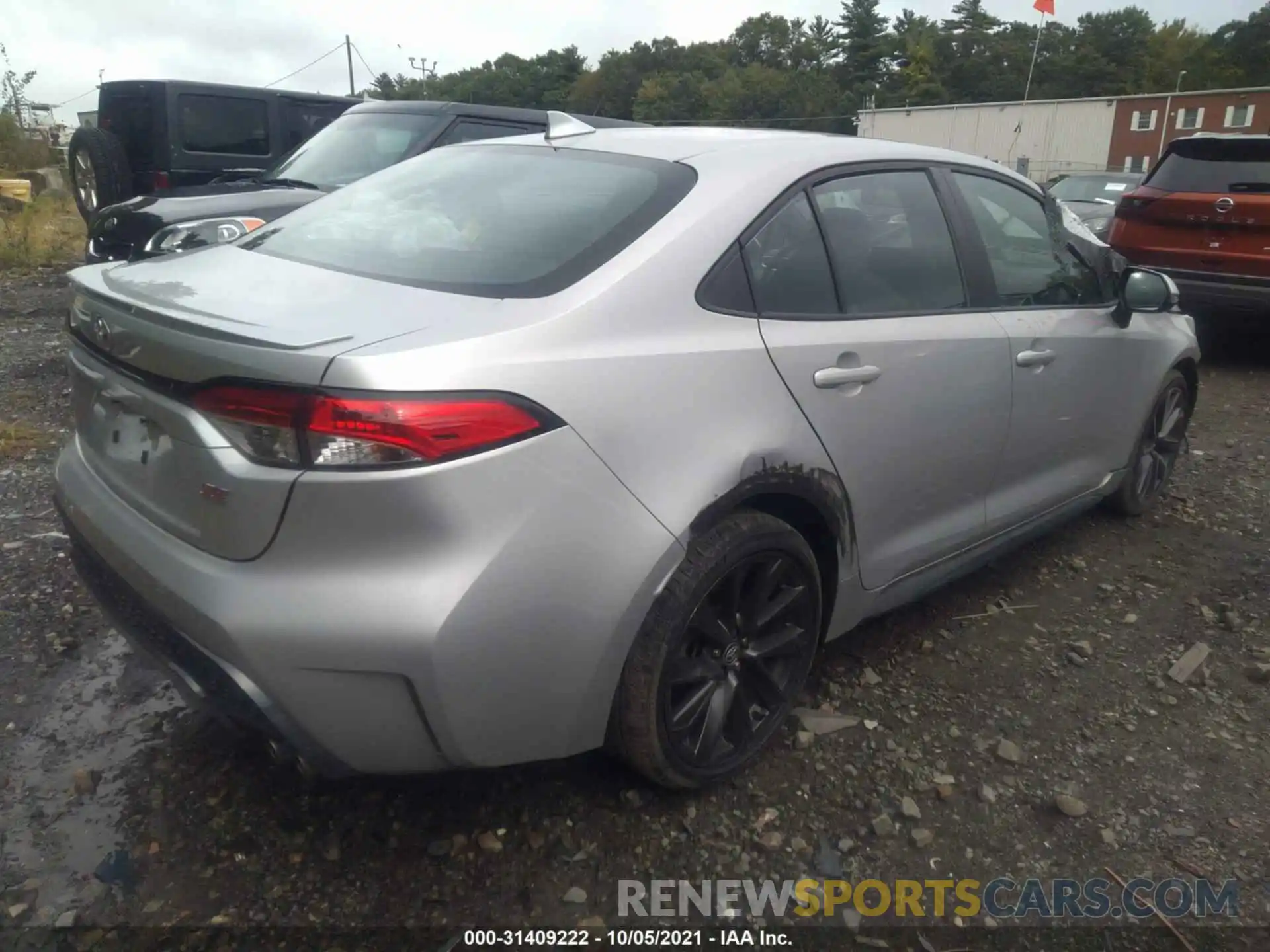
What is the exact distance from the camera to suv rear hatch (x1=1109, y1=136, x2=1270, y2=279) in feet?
21.4

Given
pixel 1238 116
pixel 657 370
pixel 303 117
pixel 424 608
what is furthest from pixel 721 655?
pixel 1238 116

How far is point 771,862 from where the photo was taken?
226 centimetres

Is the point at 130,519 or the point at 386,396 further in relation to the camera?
the point at 130,519

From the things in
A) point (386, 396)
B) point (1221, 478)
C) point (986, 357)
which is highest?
point (386, 396)

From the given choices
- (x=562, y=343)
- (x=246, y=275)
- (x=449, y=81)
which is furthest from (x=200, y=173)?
(x=449, y=81)

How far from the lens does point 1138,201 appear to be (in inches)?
280

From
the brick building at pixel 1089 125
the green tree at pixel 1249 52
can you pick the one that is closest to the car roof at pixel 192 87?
the brick building at pixel 1089 125

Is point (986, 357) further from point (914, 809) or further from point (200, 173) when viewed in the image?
point (200, 173)

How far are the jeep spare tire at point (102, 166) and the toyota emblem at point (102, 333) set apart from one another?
7144mm

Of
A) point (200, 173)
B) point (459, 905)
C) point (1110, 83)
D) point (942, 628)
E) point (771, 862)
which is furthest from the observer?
point (1110, 83)

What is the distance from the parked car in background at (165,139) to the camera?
27.5ft

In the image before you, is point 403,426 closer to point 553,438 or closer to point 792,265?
point 553,438

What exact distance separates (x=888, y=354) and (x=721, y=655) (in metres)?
0.91

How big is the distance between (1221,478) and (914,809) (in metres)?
3.41
